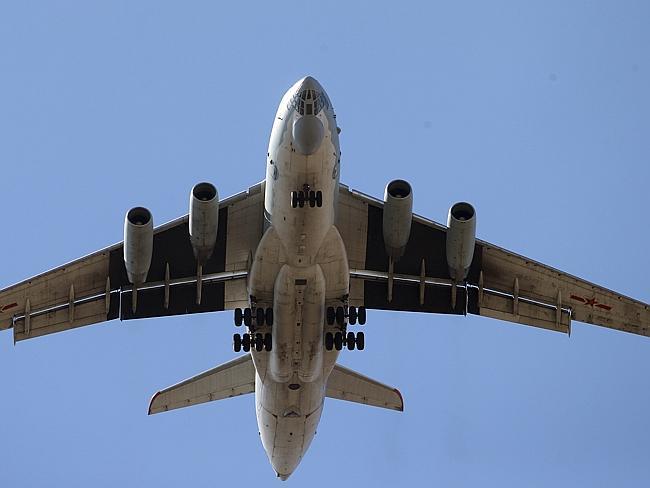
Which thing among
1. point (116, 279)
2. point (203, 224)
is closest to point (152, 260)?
point (116, 279)

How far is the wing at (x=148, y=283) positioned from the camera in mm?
25469

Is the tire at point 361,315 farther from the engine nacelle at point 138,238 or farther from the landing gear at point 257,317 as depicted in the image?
the engine nacelle at point 138,238

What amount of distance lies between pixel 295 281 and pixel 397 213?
2356 millimetres

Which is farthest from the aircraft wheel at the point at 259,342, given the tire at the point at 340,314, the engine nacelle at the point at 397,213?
the engine nacelle at the point at 397,213

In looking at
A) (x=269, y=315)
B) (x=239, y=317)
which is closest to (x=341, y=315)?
(x=269, y=315)

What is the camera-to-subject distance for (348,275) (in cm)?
2498

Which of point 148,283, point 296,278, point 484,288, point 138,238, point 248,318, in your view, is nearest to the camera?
point 138,238

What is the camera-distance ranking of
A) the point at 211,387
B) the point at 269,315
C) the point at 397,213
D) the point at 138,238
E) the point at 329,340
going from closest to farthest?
the point at 138,238
the point at 397,213
the point at 269,315
the point at 329,340
the point at 211,387

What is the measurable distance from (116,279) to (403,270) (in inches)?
237

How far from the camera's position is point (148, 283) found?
2647cm

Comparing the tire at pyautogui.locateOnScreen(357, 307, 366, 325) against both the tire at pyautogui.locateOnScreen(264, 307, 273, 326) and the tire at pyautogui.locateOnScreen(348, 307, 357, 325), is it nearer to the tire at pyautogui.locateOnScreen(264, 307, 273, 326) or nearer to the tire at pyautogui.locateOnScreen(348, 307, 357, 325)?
the tire at pyautogui.locateOnScreen(348, 307, 357, 325)

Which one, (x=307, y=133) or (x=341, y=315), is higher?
(x=307, y=133)

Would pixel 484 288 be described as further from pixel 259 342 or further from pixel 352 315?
pixel 259 342

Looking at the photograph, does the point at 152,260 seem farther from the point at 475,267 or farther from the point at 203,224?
the point at 475,267
